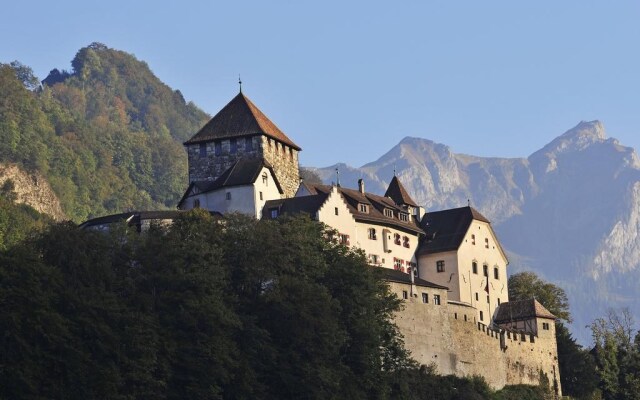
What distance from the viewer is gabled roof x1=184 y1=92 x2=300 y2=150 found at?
368 ft

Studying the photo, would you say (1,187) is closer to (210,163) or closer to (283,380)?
(210,163)

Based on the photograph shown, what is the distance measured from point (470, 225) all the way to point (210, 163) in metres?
21.2

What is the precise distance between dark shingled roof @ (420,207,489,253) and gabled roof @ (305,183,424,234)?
1.03 metres

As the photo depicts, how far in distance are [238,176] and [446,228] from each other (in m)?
19.3

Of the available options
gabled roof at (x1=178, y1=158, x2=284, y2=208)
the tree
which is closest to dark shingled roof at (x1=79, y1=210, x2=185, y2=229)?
gabled roof at (x1=178, y1=158, x2=284, y2=208)

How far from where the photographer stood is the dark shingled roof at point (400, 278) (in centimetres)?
10431

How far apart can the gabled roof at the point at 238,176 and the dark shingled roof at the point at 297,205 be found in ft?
7.28

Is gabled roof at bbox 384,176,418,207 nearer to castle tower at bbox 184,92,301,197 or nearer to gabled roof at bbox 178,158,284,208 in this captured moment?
castle tower at bbox 184,92,301,197

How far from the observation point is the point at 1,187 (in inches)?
7574

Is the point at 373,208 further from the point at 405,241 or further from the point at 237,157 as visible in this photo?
the point at 237,157

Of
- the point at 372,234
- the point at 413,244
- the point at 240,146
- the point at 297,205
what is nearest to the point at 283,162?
the point at 240,146

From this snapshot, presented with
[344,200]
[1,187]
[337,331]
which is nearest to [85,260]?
[337,331]

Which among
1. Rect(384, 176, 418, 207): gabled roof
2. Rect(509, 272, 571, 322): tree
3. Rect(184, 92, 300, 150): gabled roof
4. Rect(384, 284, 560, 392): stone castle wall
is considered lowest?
Rect(384, 284, 560, 392): stone castle wall

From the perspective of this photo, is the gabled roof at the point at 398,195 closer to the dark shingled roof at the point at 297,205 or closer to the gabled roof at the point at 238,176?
the gabled roof at the point at 238,176
